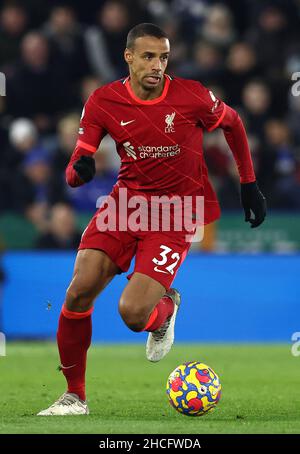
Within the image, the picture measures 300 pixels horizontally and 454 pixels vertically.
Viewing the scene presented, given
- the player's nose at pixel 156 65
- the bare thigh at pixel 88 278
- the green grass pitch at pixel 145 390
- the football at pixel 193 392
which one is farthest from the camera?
the player's nose at pixel 156 65

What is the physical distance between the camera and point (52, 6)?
1503cm

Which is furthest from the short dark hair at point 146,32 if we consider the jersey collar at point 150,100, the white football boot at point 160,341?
the white football boot at point 160,341

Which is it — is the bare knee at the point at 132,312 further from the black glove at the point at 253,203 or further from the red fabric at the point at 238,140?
the red fabric at the point at 238,140

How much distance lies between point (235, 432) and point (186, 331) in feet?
21.2

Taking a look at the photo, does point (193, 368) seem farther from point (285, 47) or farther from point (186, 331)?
point (285, 47)

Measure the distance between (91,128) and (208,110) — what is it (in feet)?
2.33

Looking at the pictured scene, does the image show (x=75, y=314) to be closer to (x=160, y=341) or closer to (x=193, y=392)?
(x=160, y=341)

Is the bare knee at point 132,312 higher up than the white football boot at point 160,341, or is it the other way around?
the bare knee at point 132,312

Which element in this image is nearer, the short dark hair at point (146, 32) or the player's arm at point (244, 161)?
the short dark hair at point (146, 32)

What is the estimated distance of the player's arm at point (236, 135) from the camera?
22.3 ft

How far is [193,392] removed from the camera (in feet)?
20.8

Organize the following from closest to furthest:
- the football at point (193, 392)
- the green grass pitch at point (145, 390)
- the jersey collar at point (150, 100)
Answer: the green grass pitch at point (145, 390) < the football at point (193, 392) < the jersey collar at point (150, 100)

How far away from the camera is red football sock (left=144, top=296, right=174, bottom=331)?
6.75 metres

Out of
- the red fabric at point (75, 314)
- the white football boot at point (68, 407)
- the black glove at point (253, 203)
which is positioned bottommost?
the white football boot at point (68, 407)
